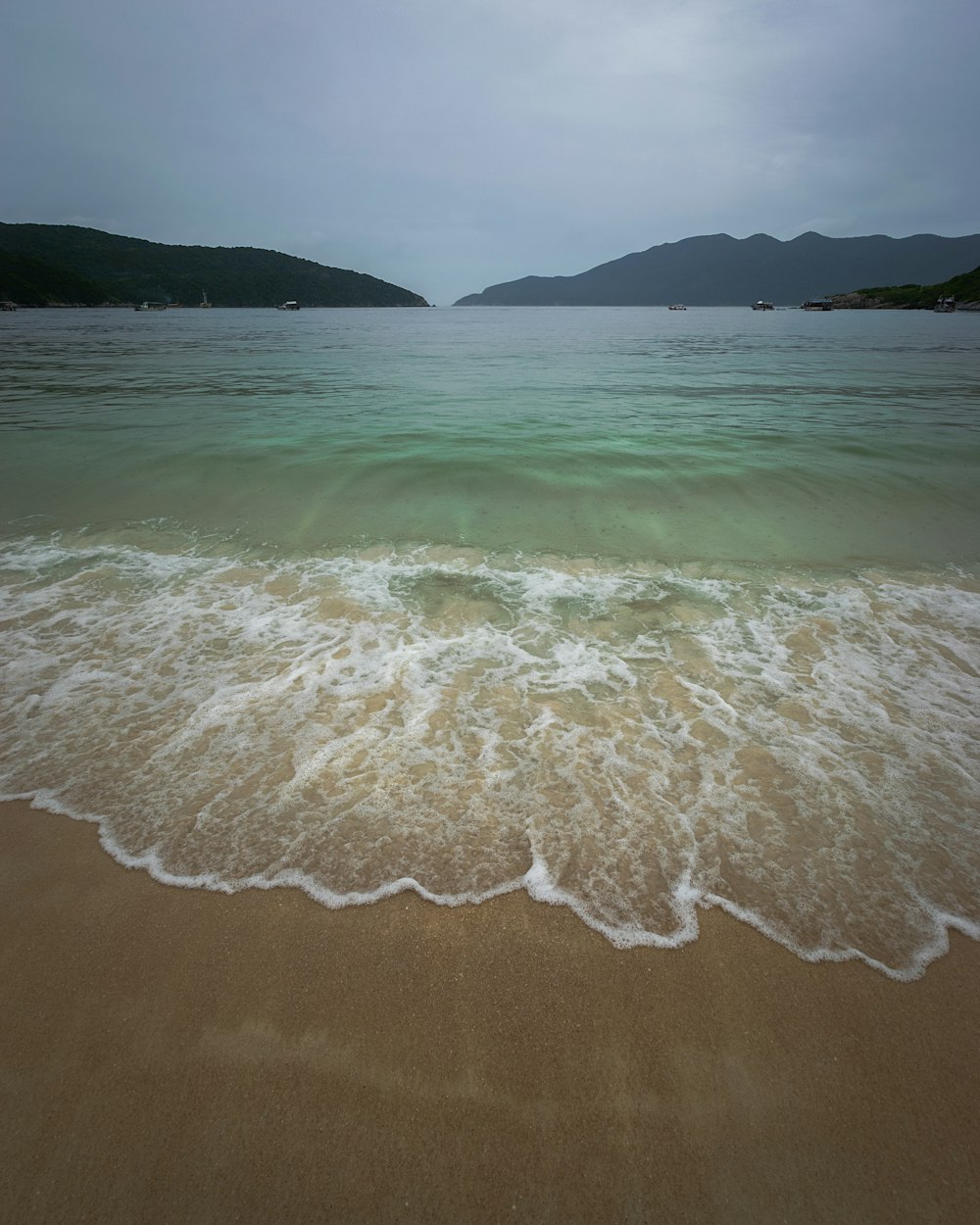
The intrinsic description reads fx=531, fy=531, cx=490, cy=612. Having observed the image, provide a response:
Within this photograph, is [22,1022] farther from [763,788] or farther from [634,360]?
[634,360]

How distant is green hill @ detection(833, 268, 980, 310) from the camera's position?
104 metres

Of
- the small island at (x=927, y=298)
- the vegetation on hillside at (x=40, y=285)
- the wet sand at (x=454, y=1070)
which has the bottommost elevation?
the wet sand at (x=454, y=1070)

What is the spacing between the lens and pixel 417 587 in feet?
21.3

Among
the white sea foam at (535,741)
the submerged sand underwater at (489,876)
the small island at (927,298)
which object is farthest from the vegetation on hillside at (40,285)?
the small island at (927,298)

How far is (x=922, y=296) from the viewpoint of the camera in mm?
117938

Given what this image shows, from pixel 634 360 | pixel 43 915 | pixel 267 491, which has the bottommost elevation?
pixel 43 915

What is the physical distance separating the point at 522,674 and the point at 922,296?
164293 mm

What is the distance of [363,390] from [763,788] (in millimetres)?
21482

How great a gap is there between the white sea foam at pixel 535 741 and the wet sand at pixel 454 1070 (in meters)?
0.21

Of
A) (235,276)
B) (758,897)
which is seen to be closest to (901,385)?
(758,897)

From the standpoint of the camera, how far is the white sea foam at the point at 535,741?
10.1ft

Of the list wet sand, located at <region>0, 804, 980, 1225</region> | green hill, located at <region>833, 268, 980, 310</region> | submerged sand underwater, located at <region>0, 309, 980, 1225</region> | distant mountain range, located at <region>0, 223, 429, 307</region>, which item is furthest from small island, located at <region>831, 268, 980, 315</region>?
distant mountain range, located at <region>0, 223, 429, 307</region>

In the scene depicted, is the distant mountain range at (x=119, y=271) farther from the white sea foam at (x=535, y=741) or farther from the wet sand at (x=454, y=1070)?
the wet sand at (x=454, y=1070)

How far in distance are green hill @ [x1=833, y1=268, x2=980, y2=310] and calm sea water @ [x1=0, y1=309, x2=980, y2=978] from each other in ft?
447
